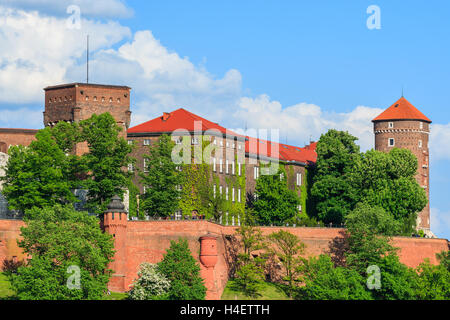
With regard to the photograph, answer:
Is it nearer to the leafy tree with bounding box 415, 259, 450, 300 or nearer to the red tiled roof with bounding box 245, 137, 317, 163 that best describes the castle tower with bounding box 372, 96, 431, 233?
the red tiled roof with bounding box 245, 137, 317, 163

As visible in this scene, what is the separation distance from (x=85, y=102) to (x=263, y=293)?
26777 mm

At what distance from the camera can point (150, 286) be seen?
3300 inches

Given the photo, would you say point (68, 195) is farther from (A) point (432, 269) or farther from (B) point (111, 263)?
(A) point (432, 269)

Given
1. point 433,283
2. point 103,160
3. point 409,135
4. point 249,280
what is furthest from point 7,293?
point 409,135

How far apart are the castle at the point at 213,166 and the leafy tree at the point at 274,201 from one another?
2641mm

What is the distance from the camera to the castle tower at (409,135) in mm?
125625

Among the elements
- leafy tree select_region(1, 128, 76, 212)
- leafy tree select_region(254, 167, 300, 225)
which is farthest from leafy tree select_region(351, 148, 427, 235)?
leafy tree select_region(1, 128, 76, 212)

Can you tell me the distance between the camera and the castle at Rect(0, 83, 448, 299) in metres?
88.1

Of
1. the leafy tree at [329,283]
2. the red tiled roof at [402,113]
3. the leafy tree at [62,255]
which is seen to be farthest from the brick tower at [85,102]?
the red tiled roof at [402,113]

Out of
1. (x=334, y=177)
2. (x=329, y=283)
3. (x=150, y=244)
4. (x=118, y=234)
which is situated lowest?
(x=329, y=283)

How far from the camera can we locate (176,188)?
101062mm

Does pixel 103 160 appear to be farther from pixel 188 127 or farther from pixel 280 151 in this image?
pixel 280 151
